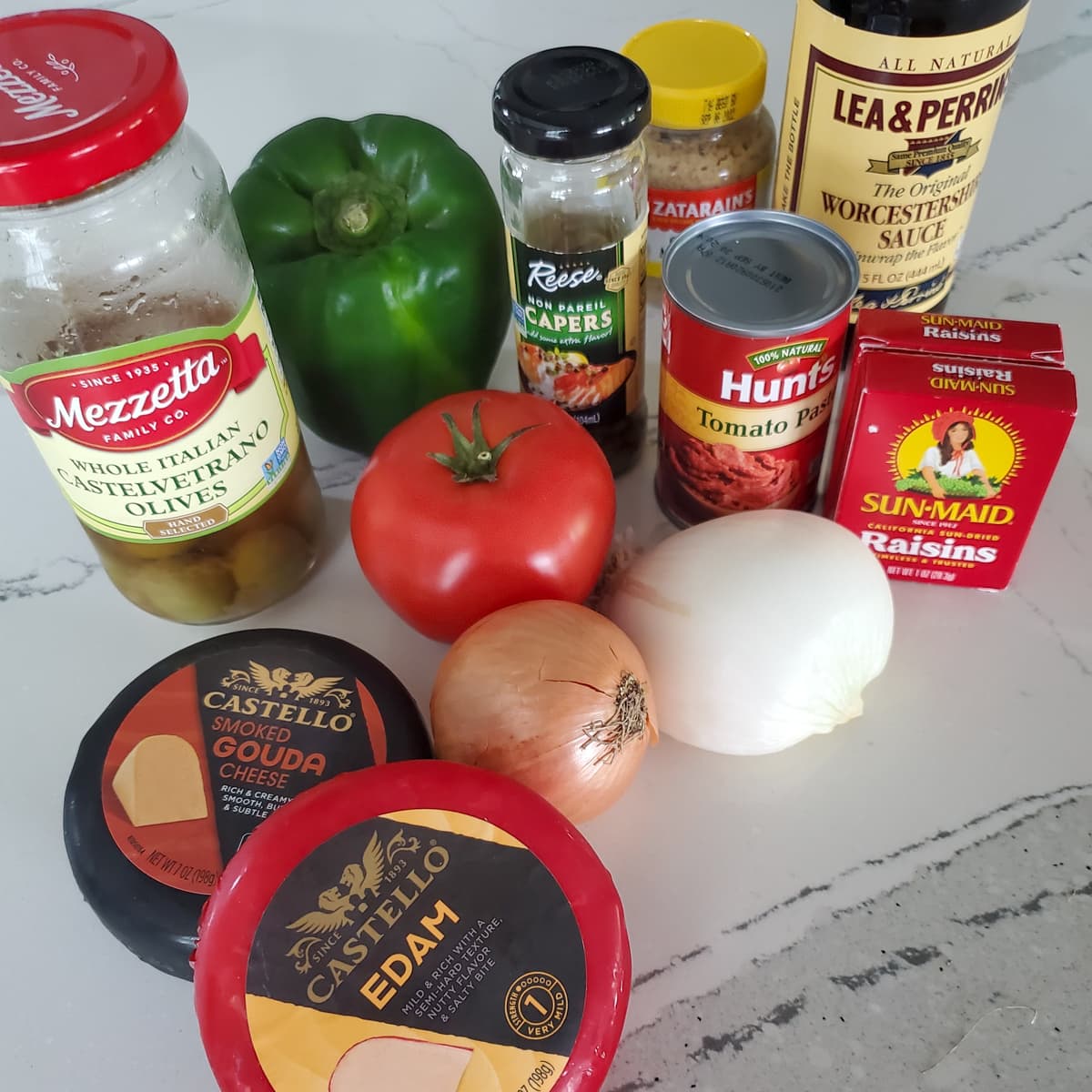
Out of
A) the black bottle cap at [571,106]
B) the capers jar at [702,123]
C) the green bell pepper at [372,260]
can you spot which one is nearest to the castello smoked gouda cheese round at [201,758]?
the green bell pepper at [372,260]

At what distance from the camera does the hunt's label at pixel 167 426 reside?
26.1 inches

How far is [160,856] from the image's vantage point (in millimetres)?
655

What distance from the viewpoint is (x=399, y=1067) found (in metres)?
0.55

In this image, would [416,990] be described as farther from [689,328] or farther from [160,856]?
[689,328]

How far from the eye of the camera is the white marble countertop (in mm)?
638

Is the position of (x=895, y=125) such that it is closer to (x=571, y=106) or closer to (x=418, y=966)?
Answer: (x=571, y=106)

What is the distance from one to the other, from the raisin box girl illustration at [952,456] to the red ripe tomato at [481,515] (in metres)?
0.22

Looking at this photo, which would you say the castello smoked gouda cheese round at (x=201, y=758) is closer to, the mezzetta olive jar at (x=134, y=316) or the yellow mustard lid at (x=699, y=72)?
the mezzetta olive jar at (x=134, y=316)

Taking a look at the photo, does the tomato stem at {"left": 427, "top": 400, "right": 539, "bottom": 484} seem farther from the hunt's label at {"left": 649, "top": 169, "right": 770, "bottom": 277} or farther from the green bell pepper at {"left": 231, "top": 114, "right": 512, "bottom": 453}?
the hunt's label at {"left": 649, "top": 169, "right": 770, "bottom": 277}

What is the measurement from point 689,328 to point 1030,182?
64cm

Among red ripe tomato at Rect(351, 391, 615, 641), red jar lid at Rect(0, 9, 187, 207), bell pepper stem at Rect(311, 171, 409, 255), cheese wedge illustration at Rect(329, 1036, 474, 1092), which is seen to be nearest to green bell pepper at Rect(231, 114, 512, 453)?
bell pepper stem at Rect(311, 171, 409, 255)

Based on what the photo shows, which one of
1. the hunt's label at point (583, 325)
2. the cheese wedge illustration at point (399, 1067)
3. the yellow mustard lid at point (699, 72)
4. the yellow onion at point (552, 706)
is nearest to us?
the cheese wedge illustration at point (399, 1067)

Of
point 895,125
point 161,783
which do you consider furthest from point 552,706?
point 895,125

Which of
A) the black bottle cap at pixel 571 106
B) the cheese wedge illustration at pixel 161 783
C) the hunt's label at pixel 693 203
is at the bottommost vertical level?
the cheese wedge illustration at pixel 161 783
